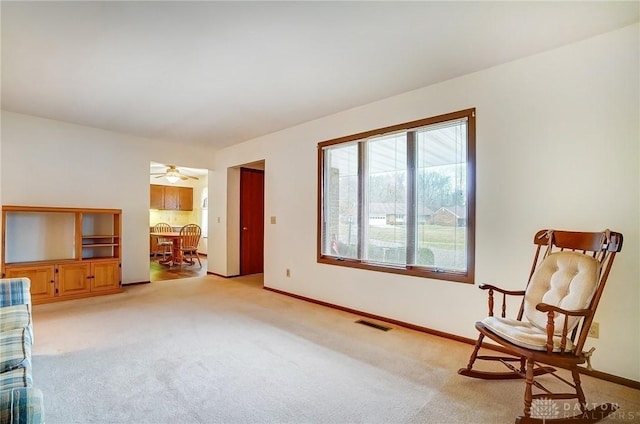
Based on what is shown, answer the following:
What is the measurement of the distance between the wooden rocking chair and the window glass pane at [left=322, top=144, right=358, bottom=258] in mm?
1921

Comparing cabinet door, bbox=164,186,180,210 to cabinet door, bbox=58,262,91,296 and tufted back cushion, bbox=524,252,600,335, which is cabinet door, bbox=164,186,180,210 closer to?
cabinet door, bbox=58,262,91,296

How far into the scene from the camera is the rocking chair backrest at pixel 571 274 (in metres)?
1.88

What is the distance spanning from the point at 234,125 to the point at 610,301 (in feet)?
14.6

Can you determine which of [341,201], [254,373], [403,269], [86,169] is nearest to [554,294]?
[403,269]

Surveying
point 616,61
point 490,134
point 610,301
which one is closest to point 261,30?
point 490,134

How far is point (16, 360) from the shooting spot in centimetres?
153

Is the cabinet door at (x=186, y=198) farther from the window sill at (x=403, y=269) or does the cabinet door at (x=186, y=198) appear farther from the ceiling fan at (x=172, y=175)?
the window sill at (x=403, y=269)

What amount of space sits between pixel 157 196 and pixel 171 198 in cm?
36

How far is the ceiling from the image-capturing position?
2031 mm

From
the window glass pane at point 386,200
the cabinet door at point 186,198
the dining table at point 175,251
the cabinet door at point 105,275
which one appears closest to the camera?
the window glass pane at point 386,200

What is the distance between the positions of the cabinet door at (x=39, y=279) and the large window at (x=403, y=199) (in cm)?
349

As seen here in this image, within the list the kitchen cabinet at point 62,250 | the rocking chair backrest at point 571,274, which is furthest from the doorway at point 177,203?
the rocking chair backrest at point 571,274

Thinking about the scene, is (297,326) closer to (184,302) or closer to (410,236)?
(410,236)

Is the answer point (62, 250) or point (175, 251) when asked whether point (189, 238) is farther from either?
point (62, 250)
